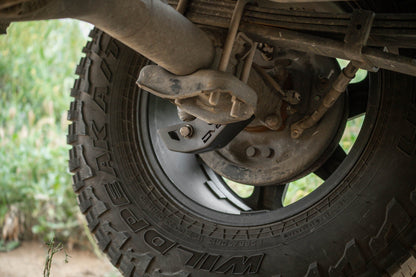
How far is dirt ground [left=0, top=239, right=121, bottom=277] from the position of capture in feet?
11.1

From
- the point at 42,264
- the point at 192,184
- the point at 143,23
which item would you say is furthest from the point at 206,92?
the point at 42,264

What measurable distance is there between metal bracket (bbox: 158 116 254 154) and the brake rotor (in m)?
0.18

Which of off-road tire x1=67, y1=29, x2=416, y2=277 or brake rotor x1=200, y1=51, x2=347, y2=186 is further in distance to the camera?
brake rotor x1=200, y1=51, x2=347, y2=186

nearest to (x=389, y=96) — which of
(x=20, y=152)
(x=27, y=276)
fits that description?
(x=27, y=276)

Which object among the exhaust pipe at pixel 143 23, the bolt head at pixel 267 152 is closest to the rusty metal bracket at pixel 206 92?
the exhaust pipe at pixel 143 23

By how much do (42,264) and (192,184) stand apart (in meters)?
1.77

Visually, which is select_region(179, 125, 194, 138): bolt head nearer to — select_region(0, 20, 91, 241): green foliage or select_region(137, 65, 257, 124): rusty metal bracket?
select_region(137, 65, 257, 124): rusty metal bracket

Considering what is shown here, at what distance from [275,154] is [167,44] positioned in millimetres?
869

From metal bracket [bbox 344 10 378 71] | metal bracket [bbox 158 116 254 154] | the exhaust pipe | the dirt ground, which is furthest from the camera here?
the dirt ground

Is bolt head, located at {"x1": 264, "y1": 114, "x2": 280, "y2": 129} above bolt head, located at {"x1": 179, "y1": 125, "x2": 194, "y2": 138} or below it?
below

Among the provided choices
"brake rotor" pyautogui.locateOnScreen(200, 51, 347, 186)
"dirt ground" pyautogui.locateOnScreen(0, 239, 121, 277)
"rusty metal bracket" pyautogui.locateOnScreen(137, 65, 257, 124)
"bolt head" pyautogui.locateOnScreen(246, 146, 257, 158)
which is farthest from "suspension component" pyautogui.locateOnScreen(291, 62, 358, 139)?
"dirt ground" pyautogui.locateOnScreen(0, 239, 121, 277)

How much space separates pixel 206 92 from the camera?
138 cm

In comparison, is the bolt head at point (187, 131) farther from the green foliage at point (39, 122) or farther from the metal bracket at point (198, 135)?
the green foliage at point (39, 122)

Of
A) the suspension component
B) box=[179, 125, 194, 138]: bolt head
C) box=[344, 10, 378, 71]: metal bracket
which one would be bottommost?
box=[344, 10, 378, 71]: metal bracket
